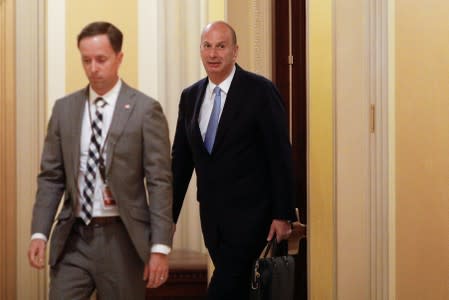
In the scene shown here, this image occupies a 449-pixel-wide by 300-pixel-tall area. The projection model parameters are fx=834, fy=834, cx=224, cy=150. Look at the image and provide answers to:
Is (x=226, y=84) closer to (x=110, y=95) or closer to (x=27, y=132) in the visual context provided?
(x=110, y=95)

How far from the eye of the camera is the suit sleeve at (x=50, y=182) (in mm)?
2805

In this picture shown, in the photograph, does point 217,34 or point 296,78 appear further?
point 296,78

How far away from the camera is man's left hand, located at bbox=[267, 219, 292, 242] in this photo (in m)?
3.48

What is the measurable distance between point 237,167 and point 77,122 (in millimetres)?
926

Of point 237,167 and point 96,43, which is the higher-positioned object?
point 96,43

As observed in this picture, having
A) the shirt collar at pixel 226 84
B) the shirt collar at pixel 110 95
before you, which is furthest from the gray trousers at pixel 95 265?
the shirt collar at pixel 226 84

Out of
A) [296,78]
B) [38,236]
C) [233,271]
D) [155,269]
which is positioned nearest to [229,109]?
[233,271]

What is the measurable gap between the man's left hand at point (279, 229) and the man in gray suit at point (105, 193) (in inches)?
31.2

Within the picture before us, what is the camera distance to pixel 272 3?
5305 millimetres

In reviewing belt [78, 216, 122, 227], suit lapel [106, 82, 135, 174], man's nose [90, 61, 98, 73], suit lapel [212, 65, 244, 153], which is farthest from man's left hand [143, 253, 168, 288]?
suit lapel [212, 65, 244, 153]

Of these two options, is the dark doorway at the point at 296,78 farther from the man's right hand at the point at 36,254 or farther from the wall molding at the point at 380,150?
the man's right hand at the point at 36,254

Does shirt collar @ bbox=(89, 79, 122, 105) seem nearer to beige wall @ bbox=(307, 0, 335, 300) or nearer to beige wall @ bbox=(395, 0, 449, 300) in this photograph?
beige wall @ bbox=(395, 0, 449, 300)

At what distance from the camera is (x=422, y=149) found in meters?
3.43

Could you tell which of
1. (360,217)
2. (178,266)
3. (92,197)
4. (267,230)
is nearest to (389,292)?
(360,217)
